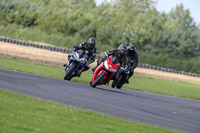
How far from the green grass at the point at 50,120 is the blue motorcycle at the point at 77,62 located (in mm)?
8066

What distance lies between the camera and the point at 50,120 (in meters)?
8.80

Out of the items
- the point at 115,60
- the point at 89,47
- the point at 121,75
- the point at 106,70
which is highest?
the point at 89,47

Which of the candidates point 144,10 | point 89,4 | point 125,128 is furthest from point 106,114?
point 89,4

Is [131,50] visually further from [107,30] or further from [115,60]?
[107,30]

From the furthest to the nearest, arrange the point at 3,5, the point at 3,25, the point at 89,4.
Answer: the point at 89,4, the point at 3,5, the point at 3,25

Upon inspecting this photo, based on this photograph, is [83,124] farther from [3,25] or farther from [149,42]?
[149,42]

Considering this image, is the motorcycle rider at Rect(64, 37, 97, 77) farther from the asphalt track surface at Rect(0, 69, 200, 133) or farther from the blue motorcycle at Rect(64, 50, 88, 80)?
the asphalt track surface at Rect(0, 69, 200, 133)

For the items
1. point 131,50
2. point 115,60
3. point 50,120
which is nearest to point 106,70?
point 115,60

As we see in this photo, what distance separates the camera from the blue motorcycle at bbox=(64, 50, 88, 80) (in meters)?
19.2

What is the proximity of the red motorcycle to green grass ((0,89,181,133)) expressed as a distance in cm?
692

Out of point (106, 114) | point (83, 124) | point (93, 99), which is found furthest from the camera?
point (93, 99)

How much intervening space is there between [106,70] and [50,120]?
30.5 ft

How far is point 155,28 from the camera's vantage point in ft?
316

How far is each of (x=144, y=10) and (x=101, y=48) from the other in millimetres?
73270
